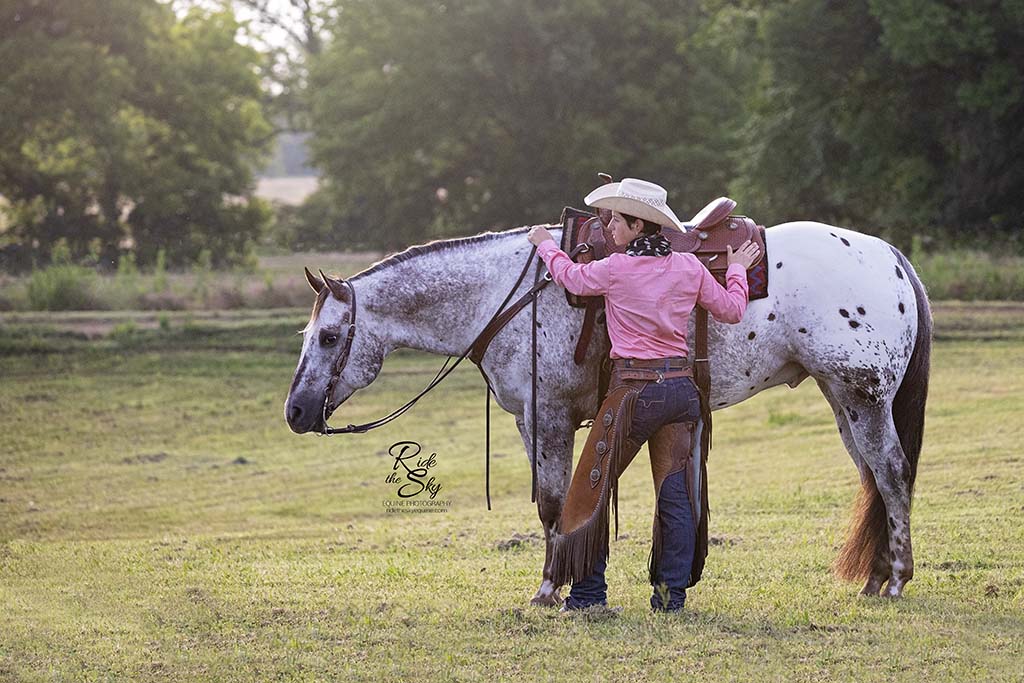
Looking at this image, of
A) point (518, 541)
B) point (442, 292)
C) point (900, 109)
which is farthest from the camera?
point (900, 109)

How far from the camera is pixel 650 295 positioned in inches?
216

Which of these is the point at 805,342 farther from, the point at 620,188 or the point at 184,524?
the point at 184,524

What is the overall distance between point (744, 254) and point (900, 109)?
2297cm

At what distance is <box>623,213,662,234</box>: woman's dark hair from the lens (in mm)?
5504

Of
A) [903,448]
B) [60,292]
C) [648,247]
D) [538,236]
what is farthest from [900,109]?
[648,247]

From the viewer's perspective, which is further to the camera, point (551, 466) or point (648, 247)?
point (551, 466)

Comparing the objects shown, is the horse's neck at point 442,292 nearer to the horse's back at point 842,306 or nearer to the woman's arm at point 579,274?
the woman's arm at point 579,274

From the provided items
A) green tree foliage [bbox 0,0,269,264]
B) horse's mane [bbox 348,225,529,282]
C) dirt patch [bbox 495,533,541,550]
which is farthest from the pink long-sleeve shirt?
green tree foliage [bbox 0,0,269,264]

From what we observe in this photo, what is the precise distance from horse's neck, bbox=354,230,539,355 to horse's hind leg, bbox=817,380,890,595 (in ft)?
5.39

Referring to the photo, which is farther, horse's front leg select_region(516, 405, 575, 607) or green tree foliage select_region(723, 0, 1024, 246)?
green tree foliage select_region(723, 0, 1024, 246)

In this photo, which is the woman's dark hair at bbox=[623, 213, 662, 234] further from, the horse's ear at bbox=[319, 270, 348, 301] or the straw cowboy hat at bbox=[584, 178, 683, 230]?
the horse's ear at bbox=[319, 270, 348, 301]

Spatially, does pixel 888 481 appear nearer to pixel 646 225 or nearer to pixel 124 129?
pixel 646 225

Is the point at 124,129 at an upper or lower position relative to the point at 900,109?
upper

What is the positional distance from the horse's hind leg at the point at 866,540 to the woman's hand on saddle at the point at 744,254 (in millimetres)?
782
